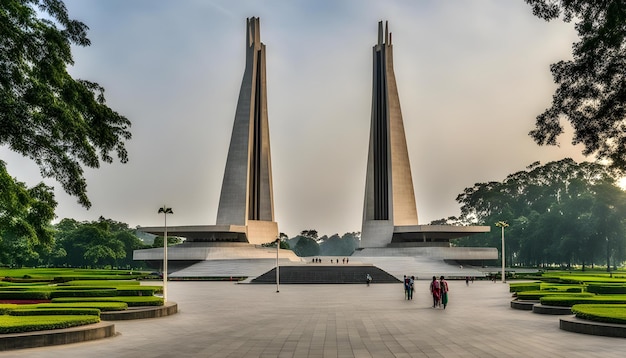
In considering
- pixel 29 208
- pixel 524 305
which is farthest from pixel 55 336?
pixel 524 305

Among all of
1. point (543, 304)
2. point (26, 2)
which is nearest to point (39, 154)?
point (26, 2)

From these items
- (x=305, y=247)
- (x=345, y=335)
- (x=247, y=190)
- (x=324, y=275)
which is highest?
(x=247, y=190)

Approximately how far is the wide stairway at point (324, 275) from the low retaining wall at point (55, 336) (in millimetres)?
24511

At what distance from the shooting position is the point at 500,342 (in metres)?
10.7

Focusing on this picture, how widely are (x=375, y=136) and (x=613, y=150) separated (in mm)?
51376

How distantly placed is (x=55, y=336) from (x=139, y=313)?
463 cm

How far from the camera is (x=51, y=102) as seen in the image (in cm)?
918

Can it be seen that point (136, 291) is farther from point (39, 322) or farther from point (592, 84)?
point (592, 84)

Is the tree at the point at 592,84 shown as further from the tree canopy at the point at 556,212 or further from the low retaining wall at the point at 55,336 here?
the tree canopy at the point at 556,212

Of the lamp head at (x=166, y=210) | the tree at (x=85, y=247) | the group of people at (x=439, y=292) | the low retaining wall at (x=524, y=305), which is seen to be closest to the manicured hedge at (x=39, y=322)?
the lamp head at (x=166, y=210)

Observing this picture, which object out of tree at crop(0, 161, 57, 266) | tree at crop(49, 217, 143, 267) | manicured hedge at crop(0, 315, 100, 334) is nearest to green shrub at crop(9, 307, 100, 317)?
manicured hedge at crop(0, 315, 100, 334)

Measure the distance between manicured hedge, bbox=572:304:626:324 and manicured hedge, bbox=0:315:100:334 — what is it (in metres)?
9.90

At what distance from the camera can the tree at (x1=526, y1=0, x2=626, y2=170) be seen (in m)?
10.8

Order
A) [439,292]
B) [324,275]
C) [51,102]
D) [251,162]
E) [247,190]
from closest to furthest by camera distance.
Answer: [51,102], [439,292], [324,275], [247,190], [251,162]
